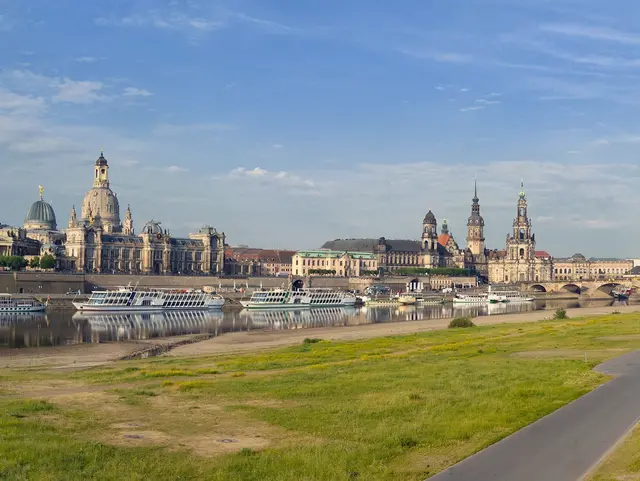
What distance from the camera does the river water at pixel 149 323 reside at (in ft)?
246

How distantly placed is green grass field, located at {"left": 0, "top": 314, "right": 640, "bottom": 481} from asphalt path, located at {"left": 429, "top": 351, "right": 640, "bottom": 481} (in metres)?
0.57

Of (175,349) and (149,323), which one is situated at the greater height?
(175,349)

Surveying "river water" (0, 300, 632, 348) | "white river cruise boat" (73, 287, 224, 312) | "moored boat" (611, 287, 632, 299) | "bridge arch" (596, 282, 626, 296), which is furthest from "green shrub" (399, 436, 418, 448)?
"bridge arch" (596, 282, 626, 296)

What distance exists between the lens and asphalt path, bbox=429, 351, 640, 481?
52.7 feet

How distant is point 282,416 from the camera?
23797 mm

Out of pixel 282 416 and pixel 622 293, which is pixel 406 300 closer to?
pixel 622 293

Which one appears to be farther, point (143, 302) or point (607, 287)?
point (607, 287)

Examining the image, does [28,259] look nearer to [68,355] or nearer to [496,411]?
[68,355]

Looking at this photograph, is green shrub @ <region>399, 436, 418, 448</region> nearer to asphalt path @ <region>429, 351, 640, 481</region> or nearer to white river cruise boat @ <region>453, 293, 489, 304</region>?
asphalt path @ <region>429, 351, 640, 481</region>

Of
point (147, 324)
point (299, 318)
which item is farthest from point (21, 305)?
point (299, 318)

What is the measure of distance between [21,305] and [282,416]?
91.4 meters

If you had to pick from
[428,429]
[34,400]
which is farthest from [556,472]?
[34,400]

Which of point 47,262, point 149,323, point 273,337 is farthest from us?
point 47,262

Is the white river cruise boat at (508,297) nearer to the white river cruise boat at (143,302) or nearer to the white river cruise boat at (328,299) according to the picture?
the white river cruise boat at (328,299)
